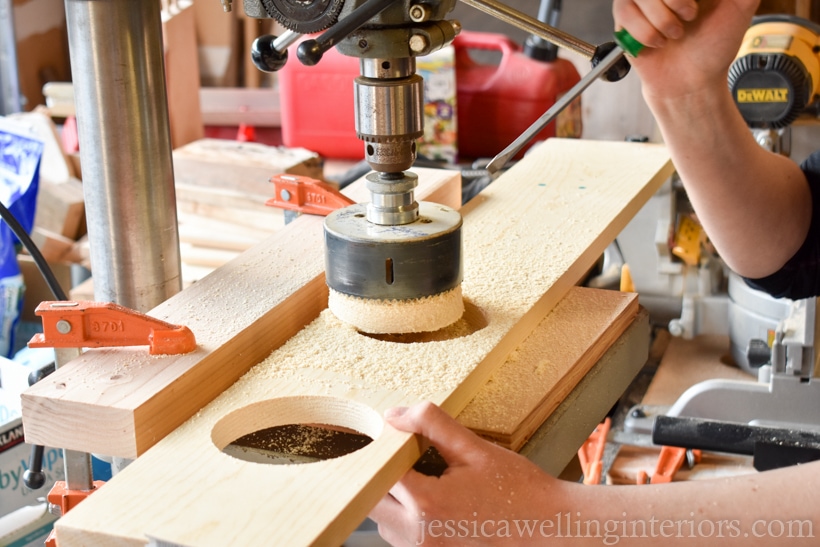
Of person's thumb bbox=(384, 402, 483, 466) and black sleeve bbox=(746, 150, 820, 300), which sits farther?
black sleeve bbox=(746, 150, 820, 300)

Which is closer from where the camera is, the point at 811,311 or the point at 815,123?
the point at 811,311

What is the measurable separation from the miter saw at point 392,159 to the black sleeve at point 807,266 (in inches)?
22.8

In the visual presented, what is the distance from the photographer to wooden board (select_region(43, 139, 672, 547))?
2.15 ft

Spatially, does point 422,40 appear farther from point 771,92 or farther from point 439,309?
point 771,92

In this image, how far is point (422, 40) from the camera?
2.74 ft

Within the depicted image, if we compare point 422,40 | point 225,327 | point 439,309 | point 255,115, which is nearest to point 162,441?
point 225,327

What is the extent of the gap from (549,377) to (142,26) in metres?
0.55

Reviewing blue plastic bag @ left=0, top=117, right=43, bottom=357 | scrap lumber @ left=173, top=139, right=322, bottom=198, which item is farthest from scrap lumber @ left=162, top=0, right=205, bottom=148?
blue plastic bag @ left=0, top=117, right=43, bottom=357

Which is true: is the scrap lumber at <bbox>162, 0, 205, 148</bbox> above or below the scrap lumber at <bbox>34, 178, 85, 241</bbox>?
above

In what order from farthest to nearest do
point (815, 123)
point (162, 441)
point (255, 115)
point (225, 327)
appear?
1. point (255, 115)
2. point (815, 123)
3. point (225, 327)
4. point (162, 441)

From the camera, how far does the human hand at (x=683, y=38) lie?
3.06ft

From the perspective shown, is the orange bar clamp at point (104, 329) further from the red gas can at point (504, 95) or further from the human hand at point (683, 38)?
the red gas can at point (504, 95)

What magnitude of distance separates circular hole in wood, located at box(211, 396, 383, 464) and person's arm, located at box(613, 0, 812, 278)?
484 mm

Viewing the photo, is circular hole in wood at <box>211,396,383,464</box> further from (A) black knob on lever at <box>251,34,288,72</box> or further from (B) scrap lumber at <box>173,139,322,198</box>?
(B) scrap lumber at <box>173,139,322,198</box>
